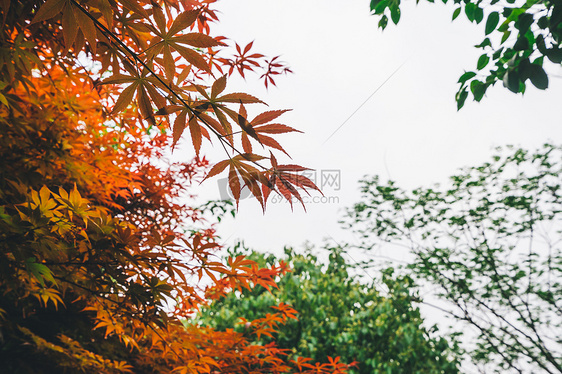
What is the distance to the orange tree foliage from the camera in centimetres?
83

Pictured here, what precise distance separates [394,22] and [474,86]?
Answer: 31.3 inches

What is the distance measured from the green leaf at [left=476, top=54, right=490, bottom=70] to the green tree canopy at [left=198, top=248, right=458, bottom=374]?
12.8 ft

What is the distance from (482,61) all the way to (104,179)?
8.33 feet

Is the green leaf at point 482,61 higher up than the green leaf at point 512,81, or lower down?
higher up

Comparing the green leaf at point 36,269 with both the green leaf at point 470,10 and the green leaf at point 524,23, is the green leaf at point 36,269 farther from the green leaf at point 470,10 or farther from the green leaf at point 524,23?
the green leaf at point 470,10

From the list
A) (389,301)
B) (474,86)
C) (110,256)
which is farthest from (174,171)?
(389,301)

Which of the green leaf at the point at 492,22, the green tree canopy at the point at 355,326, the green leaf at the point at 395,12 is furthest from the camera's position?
the green tree canopy at the point at 355,326

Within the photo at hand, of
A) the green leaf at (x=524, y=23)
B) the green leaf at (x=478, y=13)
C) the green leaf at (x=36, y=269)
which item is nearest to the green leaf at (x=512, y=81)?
the green leaf at (x=524, y=23)

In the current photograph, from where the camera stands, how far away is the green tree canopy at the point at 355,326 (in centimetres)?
648

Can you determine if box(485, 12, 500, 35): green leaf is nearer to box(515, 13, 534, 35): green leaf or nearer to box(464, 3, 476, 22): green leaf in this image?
box(464, 3, 476, 22): green leaf

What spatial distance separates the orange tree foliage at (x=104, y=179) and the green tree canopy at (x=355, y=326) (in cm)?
384

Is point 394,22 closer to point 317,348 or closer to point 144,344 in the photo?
point 144,344

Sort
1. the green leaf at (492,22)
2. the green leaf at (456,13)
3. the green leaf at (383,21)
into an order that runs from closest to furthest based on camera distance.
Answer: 1. the green leaf at (492,22)
2. the green leaf at (456,13)
3. the green leaf at (383,21)

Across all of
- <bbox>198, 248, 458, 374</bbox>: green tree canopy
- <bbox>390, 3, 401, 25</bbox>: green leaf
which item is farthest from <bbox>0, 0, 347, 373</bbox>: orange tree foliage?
<bbox>198, 248, 458, 374</bbox>: green tree canopy
